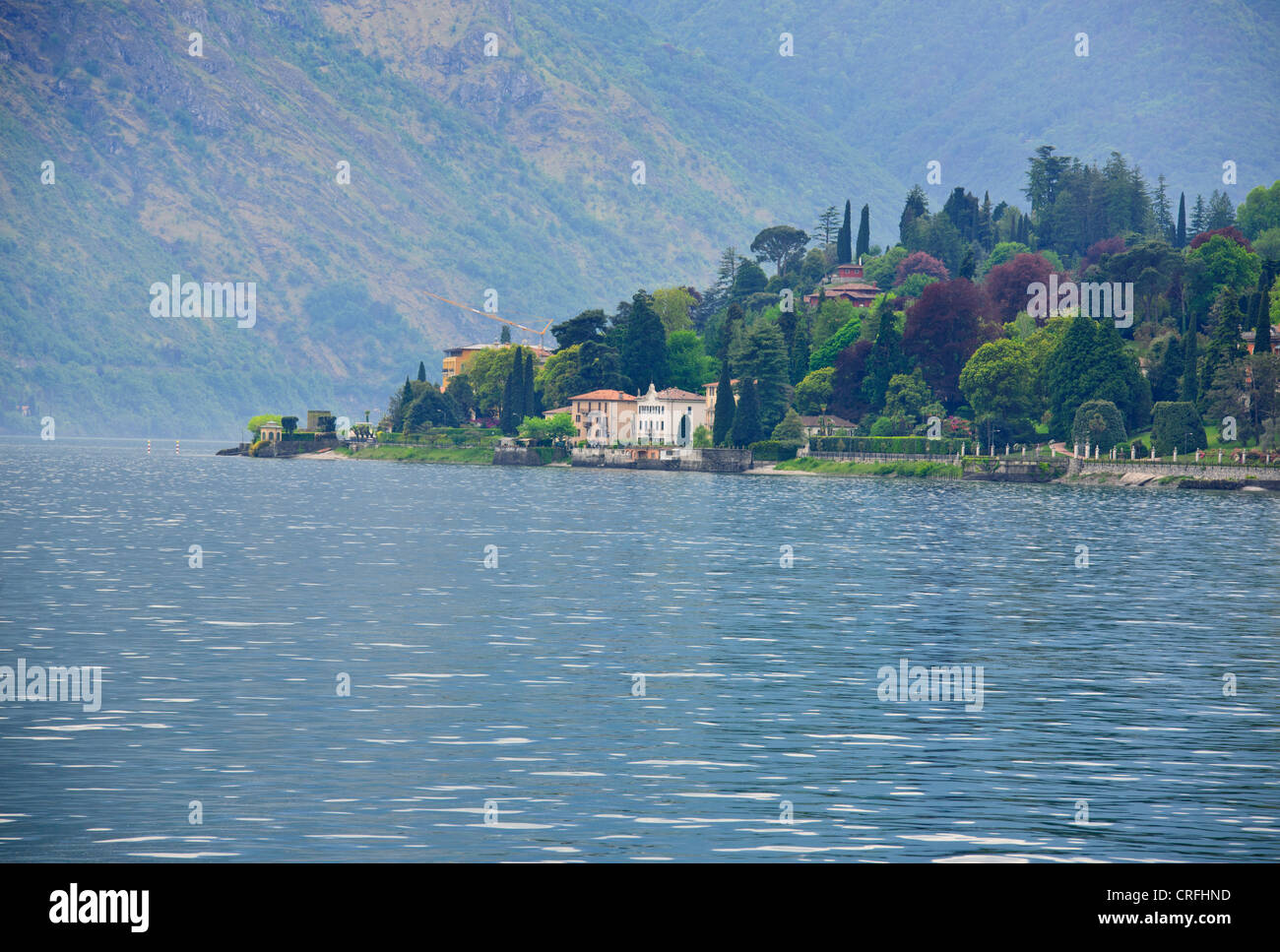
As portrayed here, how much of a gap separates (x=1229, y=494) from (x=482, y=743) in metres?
127

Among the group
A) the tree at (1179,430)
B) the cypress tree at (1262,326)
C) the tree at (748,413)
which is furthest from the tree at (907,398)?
the cypress tree at (1262,326)

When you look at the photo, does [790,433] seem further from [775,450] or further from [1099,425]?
[1099,425]

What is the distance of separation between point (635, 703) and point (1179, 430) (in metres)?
140

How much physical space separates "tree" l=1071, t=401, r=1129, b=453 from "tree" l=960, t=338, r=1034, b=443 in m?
12.9

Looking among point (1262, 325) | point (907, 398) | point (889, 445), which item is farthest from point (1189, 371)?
point (889, 445)

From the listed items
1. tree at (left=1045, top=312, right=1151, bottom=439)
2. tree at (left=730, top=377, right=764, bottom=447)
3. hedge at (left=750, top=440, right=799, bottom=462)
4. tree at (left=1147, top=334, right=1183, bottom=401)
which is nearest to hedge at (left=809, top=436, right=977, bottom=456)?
hedge at (left=750, top=440, right=799, bottom=462)

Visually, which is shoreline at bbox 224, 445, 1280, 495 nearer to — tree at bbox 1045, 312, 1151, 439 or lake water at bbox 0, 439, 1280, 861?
tree at bbox 1045, 312, 1151, 439

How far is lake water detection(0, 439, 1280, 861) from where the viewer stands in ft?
74.0

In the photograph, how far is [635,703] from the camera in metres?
33.1

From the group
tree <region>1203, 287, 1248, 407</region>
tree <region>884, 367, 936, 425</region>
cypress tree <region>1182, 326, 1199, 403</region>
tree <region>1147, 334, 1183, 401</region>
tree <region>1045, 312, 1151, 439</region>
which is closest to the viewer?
tree <region>1203, 287, 1248, 407</region>
